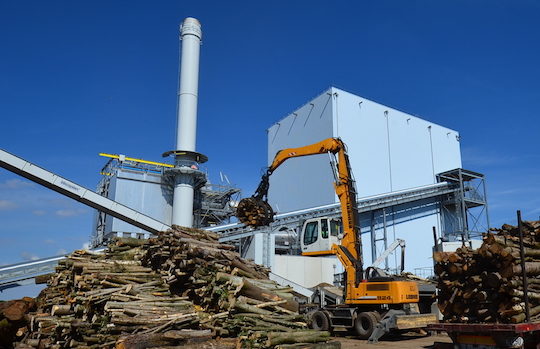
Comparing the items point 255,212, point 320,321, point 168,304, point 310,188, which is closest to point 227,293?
point 168,304

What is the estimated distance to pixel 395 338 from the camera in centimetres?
1572

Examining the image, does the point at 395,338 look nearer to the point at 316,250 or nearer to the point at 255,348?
the point at 316,250

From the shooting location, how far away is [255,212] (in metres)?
16.6

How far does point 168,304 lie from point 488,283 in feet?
24.4

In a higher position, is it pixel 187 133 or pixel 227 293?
pixel 187 133

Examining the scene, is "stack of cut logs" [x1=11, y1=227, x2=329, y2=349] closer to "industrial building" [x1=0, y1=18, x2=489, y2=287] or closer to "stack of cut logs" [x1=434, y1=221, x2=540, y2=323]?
"stack of cut logs" [x1=434, y1=221, x2=540, y2=323]

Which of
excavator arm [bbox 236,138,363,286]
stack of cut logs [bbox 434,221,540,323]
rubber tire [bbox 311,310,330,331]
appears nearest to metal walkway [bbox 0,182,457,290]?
excavator arm [bbox 236,138,363,286]

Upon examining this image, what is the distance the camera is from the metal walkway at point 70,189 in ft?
74.7

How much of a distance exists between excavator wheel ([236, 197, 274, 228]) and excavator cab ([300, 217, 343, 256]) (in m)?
1.94

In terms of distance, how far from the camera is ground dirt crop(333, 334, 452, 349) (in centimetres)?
1330

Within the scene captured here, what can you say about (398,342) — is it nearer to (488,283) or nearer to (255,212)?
(255,212)

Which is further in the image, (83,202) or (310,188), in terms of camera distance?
(310,188)

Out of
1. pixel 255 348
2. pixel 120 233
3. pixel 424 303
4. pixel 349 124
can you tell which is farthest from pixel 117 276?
pixel 349 124

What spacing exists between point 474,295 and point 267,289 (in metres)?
5.66
